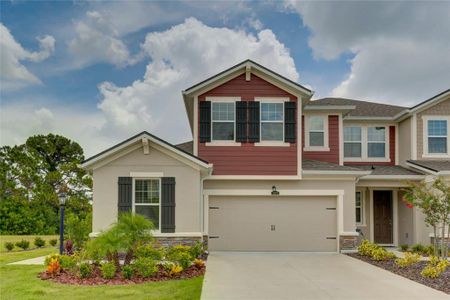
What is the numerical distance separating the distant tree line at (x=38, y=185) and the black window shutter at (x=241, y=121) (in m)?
18.1

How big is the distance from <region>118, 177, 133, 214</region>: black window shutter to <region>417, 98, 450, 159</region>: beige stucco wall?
10.8 meters

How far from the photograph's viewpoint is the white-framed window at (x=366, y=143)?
17984mm

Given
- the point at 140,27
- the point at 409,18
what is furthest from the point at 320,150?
the point at 140,27

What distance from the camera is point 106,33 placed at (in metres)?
16.4

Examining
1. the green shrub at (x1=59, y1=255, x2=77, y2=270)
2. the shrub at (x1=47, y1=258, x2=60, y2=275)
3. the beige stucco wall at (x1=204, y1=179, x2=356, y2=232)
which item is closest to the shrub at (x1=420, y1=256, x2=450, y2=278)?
the beige stucco wall at (x1=204, y1=179, x2=356, y2=232)

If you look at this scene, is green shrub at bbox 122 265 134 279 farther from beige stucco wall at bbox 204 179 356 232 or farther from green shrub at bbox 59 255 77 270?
beige stucco wall at bbox 204 179 356 232

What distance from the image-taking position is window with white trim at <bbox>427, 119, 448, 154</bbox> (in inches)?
674

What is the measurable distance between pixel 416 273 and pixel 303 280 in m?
3.17

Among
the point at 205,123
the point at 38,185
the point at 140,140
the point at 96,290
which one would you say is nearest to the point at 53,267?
the point at 96,290

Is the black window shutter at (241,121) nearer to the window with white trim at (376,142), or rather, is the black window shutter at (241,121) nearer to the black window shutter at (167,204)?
the black window shutter at (167,204)

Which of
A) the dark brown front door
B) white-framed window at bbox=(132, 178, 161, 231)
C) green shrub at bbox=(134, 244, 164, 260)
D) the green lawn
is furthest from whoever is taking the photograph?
the dark brown front door

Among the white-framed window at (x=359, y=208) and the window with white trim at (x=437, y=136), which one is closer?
the window with white trim at (x=437, y=136)

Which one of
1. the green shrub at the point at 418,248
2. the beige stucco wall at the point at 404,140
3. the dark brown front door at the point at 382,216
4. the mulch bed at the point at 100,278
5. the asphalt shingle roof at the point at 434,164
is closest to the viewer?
the mulch bed at the point at 100,278

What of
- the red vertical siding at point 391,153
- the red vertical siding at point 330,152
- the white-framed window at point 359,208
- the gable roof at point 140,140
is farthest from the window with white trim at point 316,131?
the gable roof at point 140,140
